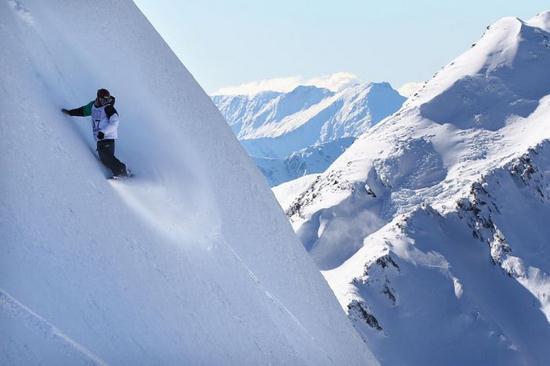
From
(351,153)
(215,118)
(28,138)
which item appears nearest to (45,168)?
(28,138)

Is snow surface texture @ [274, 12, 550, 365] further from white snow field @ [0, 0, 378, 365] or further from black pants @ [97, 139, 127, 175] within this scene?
black pants @ [97, 139, 127, 175]

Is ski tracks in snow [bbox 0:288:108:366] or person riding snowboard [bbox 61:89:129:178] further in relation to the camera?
person riding snowboard [bbox 61:89:129:178]

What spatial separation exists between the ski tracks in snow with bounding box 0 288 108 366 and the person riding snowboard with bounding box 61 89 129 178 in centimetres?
461

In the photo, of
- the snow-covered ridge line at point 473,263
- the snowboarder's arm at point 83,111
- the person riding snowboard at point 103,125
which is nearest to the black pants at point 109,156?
the person riding snowboard at point 103,125

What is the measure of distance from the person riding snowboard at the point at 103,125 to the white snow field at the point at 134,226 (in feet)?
0.68

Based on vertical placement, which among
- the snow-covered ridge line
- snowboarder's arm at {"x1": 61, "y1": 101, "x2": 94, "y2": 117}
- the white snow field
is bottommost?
the snow-covered ridge line

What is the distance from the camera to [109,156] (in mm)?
13688

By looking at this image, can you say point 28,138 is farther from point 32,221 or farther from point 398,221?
point 398,221

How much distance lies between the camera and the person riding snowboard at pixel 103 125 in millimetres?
13719

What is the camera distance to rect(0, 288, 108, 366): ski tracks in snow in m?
9.23

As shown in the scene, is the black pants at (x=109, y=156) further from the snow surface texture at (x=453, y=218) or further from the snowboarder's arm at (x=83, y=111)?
the snow surface texture at (x=453, y=218)

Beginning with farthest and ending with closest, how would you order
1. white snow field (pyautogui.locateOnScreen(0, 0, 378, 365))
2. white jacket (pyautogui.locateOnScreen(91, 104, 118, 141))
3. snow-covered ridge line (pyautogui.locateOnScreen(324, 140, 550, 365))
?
snow-covered ridge line (pyautogui.locateOnScreen(324, 140, 550, 365)), white jacket (pyautogui.locateOnScreen(91, 104, 118, 141)), white snow field (pyautogui.locateOnScreen(0, 0, 378, 365))

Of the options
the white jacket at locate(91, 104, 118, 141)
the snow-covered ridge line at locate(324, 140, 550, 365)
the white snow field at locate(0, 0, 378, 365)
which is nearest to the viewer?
the white snow field at locate(0, 0, 378, 365)

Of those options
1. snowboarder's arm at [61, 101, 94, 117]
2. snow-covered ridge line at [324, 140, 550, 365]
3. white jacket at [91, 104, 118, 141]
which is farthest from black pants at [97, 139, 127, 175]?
snow-covered ridge line at [324, 140, 550, 365]
